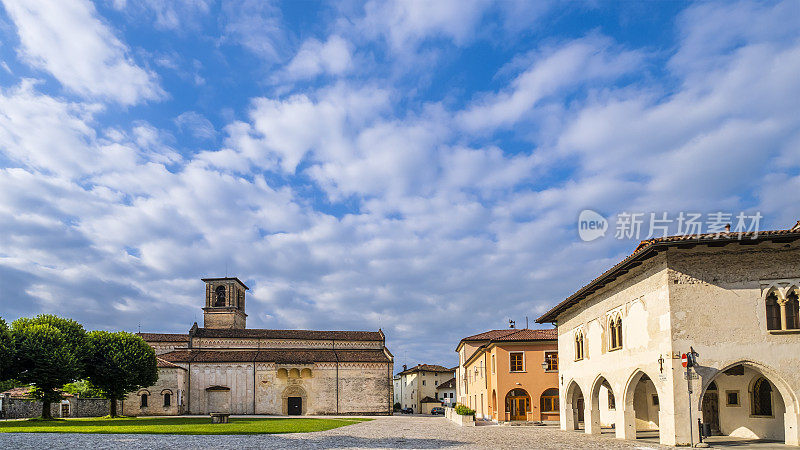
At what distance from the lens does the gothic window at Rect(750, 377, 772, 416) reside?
21.0 m

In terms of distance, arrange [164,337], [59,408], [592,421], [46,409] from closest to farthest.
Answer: [592,421], [46,409], [59,408], [164,337]

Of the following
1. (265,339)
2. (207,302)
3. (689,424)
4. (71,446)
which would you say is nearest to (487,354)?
(689,424)

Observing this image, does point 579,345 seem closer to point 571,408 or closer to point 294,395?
point 571,408

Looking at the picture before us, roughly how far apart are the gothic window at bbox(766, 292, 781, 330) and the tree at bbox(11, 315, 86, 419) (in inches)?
1584

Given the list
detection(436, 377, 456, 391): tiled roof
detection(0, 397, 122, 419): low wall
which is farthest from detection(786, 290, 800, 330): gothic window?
detection(436, 377, 456, 391): tiled roof

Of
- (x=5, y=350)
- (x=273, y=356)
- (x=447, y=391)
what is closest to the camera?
(x=5, y=350)

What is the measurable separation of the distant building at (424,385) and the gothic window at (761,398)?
6693cm

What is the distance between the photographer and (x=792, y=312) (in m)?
18.0

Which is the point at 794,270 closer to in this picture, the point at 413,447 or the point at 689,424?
the point at 689,424

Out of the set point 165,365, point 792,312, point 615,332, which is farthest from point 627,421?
point 165,365

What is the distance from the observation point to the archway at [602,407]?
25.7 metres

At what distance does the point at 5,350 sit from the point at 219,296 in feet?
131

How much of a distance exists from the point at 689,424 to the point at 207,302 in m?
67.1

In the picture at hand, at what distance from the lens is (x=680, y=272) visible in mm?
18422
